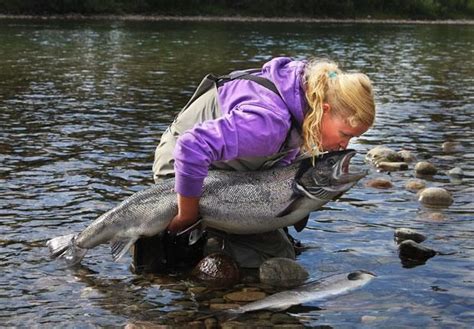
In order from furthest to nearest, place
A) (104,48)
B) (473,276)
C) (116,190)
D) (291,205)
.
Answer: (104,48) → (116,190) → (473,276) → (291,205)

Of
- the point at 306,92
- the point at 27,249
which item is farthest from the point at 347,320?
the point at 27,249

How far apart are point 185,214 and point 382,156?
5.85 m

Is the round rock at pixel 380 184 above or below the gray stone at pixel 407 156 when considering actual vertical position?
above

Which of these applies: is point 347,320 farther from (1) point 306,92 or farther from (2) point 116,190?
(2) point 116,190

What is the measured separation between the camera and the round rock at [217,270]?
6.21 meters

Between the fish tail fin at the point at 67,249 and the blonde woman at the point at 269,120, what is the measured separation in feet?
3.41

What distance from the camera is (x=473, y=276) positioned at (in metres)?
6.48

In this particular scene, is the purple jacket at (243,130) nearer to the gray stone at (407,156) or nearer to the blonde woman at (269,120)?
the blonde woman at (269,120)

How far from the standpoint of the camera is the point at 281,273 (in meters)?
6.30

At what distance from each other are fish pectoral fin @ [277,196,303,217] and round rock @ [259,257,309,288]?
0.64m

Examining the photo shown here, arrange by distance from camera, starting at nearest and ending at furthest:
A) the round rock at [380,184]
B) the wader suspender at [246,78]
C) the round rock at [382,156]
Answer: the wader suspender at [246,78] < the round rock at [380,184] < the round rock at [382,156]

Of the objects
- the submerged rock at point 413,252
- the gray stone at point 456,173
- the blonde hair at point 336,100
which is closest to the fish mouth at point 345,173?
the blonde hair at point 336,100

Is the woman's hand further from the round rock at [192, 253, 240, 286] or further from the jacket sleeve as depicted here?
the round rock at [192, 253, 240, 286]

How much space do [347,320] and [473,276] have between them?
5.03 ft
